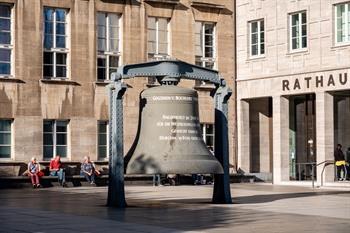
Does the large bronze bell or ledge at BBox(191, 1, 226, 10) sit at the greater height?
ledge at BBox(191, 1, 226, 10)

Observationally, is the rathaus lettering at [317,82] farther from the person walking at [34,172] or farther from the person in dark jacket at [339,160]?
the person walking at [34,172]

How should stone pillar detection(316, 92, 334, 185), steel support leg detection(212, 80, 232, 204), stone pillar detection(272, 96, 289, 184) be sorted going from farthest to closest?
stone pillar detection(272, 96, 289, 184) → stone pillar detection(316, 92, 334, 185) → steel support leg detection(212, 80, 232, 204)

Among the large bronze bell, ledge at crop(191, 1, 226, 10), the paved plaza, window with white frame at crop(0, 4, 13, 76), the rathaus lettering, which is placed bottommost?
the paved plaza

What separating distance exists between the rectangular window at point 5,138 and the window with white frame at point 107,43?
16.9ft

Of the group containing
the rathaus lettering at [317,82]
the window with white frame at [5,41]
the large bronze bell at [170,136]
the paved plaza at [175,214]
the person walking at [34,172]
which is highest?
the window with white frame at [5,41]

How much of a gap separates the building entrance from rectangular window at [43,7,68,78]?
11619 mm

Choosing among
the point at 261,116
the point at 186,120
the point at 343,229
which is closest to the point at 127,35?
the point at 261,116

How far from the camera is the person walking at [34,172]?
3809cm

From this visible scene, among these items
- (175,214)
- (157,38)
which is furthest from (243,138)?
(175,214)

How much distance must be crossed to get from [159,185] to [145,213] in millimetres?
19094

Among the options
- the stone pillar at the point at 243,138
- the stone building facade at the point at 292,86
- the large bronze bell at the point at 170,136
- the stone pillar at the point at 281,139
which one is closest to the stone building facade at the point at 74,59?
the stone pillar at the point at 243,138

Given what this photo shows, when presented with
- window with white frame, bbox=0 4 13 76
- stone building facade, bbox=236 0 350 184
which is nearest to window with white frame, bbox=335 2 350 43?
stone building facade, bbox=236 0 350 184

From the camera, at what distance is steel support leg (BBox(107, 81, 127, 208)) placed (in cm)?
2416

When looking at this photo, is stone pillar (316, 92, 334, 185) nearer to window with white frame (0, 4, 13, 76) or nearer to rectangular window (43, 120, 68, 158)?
rectangular window (43, 120, 68, 158)
